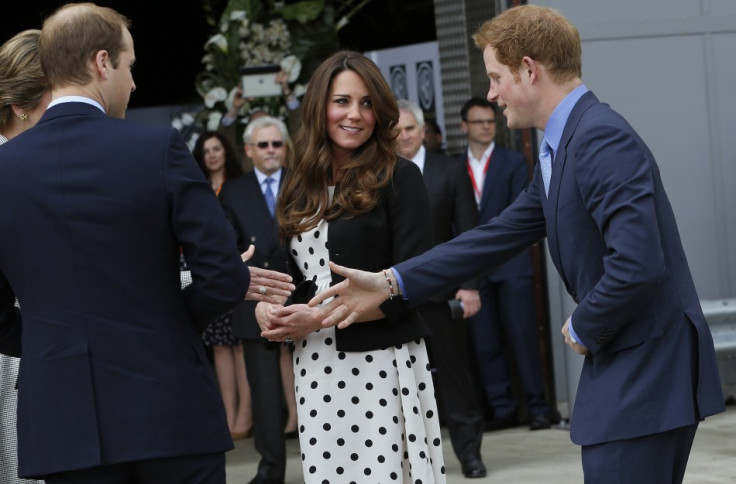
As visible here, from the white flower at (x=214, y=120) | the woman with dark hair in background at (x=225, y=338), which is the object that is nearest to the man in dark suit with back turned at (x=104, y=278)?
the woman with dark hair in background at (x=225, y=338)

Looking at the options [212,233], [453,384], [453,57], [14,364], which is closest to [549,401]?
[453,384]

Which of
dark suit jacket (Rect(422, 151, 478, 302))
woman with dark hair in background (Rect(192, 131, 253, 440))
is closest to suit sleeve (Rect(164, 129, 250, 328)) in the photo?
dark suit jacket (Rect(422, 151, 478, 302))

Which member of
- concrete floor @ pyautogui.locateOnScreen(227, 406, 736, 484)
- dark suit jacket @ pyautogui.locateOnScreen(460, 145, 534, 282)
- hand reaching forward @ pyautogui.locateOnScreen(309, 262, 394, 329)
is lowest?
concrete floor @ pyautogui.locateOnScreen(227, 406, 736, 484)

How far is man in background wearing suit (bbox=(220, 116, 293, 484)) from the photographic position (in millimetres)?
6832

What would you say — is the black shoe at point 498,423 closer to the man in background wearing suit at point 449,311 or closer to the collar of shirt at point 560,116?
the man in background wearing suit at point 449,311

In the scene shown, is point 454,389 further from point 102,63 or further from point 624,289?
point 102,63

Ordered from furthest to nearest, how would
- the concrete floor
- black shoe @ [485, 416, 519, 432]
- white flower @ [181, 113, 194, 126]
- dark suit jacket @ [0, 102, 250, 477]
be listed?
white flower @ [181, 113, 194, 126] < black shoe @ [485, 416, 519, 432] < the concrete floor < dark suit jacket @ [0, 102, 250, 477]

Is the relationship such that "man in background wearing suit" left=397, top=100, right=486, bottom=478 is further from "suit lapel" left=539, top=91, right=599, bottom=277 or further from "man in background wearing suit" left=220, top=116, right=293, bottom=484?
"suit lapel" left=539, top=91, right=599, bottom=277

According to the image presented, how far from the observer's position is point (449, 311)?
685 centimetres

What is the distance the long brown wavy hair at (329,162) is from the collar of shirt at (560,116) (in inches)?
40.5

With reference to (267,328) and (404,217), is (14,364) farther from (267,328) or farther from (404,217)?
(404,217)

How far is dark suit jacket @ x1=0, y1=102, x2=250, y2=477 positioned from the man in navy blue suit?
2.88ft

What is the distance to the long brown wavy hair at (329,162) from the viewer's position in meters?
4.20

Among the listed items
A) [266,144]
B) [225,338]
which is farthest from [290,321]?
[225,338]
